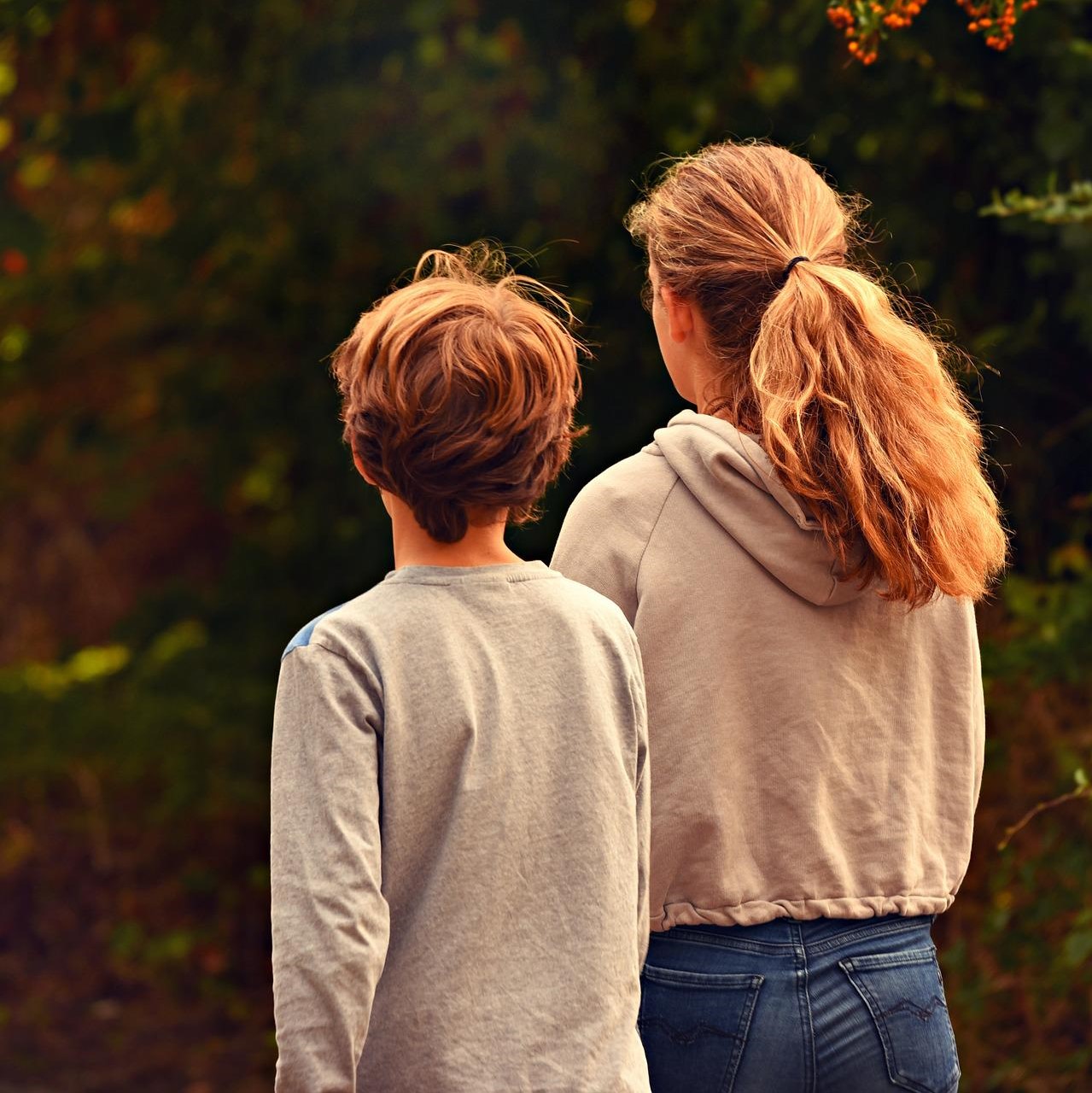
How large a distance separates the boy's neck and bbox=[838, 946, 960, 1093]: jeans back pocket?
0.51 meters

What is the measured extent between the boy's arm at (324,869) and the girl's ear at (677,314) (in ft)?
1.79

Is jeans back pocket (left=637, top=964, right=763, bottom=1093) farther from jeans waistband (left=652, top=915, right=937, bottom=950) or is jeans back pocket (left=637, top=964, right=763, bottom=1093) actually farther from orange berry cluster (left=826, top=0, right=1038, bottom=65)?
orange berry cluster (left=826, top=0, right=1038, bottom=65)

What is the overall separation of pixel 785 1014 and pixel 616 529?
1.56 ft

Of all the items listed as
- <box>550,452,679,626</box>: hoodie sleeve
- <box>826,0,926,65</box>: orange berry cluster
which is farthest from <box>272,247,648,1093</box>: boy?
<box>826,0,926,65</box>: orange berry cluster

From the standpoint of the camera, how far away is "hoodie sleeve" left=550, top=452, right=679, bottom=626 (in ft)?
4.87

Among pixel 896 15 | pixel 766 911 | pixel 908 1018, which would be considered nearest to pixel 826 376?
pixel 766 911

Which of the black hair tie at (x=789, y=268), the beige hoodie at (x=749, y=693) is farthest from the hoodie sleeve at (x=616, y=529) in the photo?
the black hair tie at (x=789, y=268)

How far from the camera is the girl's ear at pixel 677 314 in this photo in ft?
5.19

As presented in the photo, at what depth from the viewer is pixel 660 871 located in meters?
1.46

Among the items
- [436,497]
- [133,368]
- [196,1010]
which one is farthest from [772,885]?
[133,368]

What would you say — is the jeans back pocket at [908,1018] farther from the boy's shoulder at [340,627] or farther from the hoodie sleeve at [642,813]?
the boy's shoulder at [340,627]

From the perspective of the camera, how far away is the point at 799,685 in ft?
4.80

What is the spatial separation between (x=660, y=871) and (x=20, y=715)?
4.52 m

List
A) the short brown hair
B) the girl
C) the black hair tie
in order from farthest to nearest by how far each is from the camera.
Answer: the black hair tie < the girl < the short brown hair
